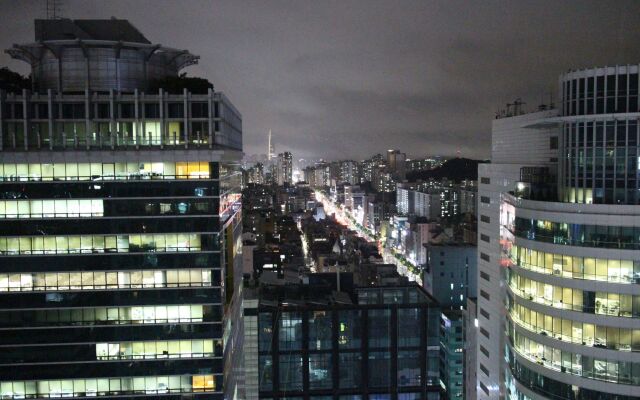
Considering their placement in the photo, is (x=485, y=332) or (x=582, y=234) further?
(x=485, y=332)

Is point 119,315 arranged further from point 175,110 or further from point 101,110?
point 175,110

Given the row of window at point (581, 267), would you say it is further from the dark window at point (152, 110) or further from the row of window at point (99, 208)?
the dark window at point (152, 110)

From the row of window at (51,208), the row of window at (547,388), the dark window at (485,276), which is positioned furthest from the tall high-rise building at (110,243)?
the dark window at (485,276)

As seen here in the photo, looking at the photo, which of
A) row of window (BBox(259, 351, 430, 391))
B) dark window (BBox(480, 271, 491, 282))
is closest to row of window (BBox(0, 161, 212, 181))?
dark window (BBox(480, 271, 491, 282))

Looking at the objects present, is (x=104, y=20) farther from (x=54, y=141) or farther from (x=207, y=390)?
(x=207, y=390)

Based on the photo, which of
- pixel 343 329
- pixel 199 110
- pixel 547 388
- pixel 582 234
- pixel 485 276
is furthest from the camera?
pixel 343 329

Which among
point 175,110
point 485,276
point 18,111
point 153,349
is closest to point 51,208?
point 18,111

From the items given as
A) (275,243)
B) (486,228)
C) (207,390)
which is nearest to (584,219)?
(486,228)

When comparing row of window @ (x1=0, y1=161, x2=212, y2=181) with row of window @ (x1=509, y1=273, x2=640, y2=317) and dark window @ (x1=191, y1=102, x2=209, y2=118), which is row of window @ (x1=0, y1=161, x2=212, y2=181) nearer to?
dark window @ (x1=191, y1=102, x2=209, y2=118)
